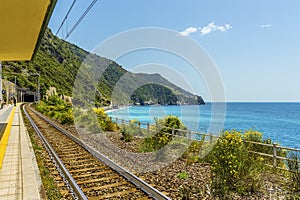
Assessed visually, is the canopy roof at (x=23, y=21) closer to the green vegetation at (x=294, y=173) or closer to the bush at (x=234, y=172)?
the bush at (x=234, y=172)

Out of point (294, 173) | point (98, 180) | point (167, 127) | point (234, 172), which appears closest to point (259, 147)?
point (294, 173)

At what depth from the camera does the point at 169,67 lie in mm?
11375

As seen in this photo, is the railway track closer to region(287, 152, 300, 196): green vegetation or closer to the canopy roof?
region(287, 152, 300, 196): green vegetation

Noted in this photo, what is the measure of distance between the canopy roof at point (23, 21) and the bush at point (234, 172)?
527 cm

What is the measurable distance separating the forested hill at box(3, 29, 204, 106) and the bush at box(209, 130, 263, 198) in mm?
4493

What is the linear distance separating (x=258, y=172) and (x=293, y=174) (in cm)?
77

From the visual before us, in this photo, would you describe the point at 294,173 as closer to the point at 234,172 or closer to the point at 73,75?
the point at 234,172

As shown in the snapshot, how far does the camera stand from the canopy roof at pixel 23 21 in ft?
18.7

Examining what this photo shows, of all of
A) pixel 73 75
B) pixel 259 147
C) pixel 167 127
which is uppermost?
pixel 73 75

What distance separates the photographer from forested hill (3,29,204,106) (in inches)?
504

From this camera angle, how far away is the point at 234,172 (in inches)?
235

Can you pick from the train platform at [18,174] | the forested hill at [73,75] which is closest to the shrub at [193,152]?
the forested hill at [73,75]

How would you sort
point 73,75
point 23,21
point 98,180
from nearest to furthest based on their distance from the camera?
point 98,180 → point 23,21 → point 73,75

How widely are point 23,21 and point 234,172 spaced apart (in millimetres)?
6672
